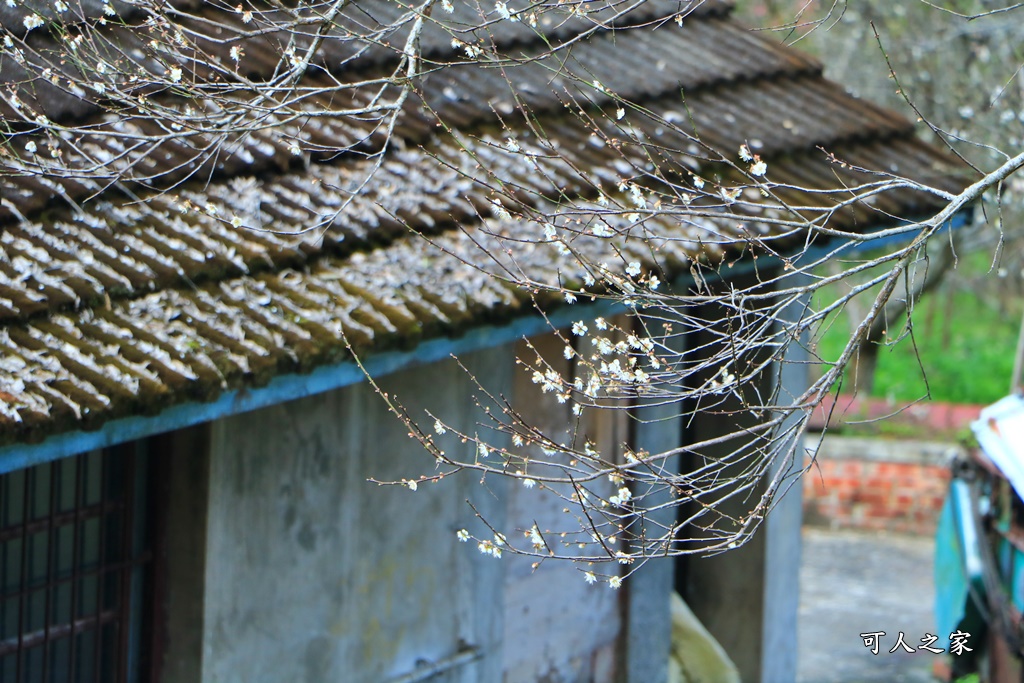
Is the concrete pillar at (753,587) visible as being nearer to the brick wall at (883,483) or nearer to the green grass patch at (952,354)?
the brick wall at (883,483)

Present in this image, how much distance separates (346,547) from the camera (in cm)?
468

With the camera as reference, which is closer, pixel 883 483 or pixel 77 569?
pixel 77 569

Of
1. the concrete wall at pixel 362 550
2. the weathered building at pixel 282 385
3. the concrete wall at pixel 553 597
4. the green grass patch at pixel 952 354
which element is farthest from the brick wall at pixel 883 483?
the concrete wall at pixel 362 550

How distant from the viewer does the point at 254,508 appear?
4.32m

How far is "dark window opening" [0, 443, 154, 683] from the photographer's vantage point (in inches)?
150

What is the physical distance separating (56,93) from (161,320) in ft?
4.02

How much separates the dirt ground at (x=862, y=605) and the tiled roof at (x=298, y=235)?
4.85 m

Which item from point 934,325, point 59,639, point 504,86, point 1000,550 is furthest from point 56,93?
point 934,325

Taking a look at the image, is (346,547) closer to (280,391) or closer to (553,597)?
(280,391)

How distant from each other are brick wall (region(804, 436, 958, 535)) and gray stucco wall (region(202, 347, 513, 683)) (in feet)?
27.2

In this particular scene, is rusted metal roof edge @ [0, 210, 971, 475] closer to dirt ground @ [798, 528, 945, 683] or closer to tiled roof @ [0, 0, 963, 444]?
tiled roof @ [0, 0, 963, 444]

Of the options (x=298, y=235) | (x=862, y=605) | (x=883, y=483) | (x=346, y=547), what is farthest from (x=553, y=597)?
(x=883, y=483)

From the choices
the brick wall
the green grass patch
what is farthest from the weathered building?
the green grass patch

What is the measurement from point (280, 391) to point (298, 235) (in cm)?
74
